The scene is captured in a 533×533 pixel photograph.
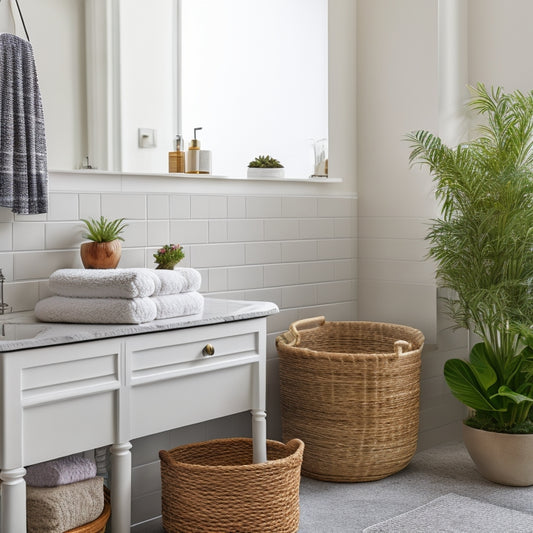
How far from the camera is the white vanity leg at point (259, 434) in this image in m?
2.58

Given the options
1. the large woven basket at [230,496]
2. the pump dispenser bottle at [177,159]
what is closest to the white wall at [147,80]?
the pump dispenser bottle at [177,159]

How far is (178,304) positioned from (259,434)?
1.80ft

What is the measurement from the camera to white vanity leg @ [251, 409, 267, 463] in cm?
258

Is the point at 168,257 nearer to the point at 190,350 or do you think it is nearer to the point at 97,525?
the point at 190,350

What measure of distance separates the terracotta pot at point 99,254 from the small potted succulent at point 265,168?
3.09 ft

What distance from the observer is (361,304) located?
3766mm

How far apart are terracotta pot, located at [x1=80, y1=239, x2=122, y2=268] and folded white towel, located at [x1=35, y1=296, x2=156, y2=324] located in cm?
25

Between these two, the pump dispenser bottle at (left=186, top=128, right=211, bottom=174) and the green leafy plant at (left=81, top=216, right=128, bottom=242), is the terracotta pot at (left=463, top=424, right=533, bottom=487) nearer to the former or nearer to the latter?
the pump dispenser bottle at (left=186, top=128, right=211, bottom=174)

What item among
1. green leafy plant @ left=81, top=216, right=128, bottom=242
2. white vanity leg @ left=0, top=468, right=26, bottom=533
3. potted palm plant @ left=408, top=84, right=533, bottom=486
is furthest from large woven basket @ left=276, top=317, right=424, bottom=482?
white vanity leg @ left=0, top=468, right=26, bottom=533

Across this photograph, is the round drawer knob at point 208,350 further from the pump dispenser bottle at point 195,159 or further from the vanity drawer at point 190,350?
the pump dispenser bottle at point 195,159

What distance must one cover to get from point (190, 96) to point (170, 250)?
0.82 m

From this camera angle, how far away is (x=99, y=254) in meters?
2.53

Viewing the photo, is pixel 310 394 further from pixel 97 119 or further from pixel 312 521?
pixel 97 119

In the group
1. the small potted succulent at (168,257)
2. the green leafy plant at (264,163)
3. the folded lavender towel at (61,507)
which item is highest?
the green leafy plant at (264,163)
